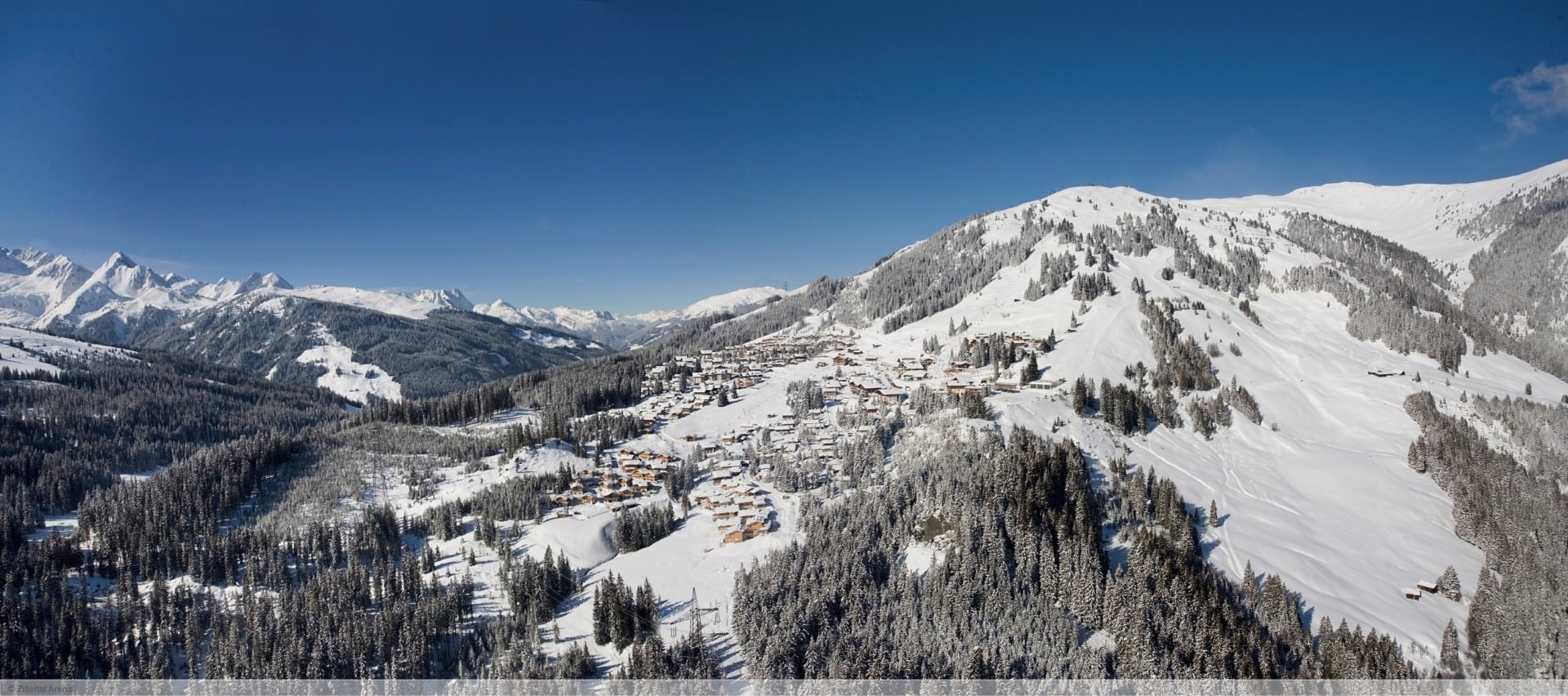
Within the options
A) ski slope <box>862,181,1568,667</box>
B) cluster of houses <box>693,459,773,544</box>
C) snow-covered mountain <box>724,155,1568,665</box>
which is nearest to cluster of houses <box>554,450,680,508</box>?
cluster of houses <box>693,459,773,544</box>

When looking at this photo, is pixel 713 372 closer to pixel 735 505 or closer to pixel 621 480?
pixel 621 480

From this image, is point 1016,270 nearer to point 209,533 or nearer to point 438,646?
point 438,646

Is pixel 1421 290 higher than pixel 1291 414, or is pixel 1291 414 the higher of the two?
pixel 1421 290

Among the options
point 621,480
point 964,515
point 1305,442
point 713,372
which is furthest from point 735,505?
point 1305,442

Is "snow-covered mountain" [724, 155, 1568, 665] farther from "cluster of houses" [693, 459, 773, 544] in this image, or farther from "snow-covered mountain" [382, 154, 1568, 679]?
"cluster of houses" [693, 459, 773, 544]

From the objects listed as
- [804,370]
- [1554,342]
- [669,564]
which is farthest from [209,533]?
[1554,342]

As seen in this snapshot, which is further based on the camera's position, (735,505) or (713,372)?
(713,372)
